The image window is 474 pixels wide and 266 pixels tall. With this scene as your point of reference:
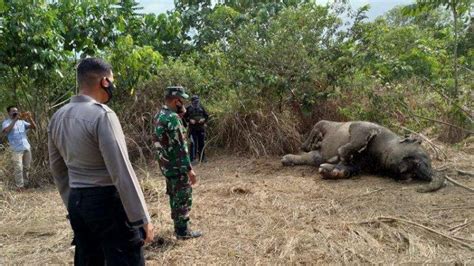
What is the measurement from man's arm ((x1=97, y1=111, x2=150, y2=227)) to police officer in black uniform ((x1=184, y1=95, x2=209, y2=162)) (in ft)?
22.4

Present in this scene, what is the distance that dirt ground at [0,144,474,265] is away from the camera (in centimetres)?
412

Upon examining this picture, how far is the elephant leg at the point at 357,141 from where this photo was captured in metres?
7.02

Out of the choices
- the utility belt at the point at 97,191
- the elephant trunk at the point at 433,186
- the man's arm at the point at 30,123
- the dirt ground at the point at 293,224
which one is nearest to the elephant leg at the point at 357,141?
the dirt ground at the point at 293,224

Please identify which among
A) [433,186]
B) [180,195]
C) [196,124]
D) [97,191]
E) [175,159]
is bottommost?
[433,186]

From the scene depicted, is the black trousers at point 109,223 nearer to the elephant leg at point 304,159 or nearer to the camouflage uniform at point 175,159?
the camouflage uniform at point 175,159

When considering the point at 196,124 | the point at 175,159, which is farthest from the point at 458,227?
the point at 196,124

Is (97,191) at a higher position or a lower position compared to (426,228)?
higher

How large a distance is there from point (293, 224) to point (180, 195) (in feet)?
4.18

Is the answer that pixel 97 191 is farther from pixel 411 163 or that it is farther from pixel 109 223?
pixel 411 163

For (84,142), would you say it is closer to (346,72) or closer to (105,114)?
(105,114)

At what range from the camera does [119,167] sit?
2.48m

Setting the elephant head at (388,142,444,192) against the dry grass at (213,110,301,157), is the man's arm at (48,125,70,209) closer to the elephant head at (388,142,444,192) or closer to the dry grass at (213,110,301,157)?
the elephant head at (388,142,444,192)

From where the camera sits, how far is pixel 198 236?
4734mm

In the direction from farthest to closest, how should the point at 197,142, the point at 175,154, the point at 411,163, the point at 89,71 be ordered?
the point at 197,142
the point at 411,163
the point at 175,154
the point at 89,71
